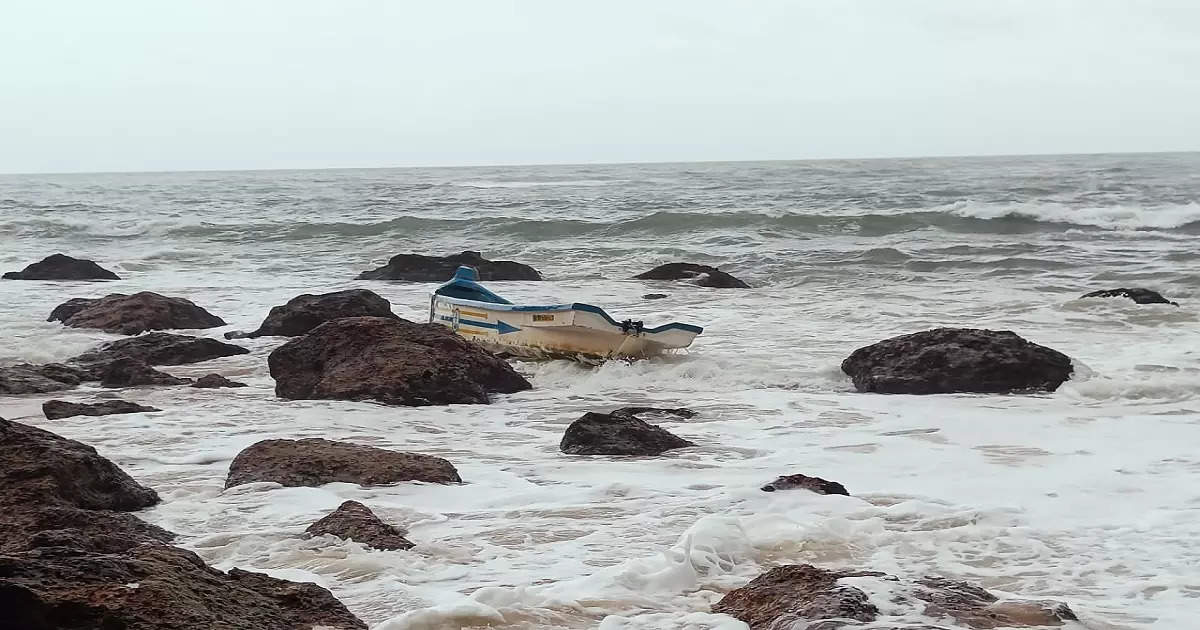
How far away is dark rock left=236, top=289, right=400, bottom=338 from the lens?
12.0 m

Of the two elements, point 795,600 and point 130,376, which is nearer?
point 795,600

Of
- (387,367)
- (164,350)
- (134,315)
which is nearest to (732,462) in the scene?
(387,367)

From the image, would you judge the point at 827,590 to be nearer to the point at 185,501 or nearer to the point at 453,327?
the point at 185,501

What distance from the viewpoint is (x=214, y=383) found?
8.99m

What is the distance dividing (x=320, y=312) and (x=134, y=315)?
2330 millimetres

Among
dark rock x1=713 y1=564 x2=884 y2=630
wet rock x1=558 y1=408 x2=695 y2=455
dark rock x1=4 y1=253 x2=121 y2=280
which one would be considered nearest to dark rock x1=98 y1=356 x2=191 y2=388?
wet rock x1=558 y1=408 x2=695 y2=455

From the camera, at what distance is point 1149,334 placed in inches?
469

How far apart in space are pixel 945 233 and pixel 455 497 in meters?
24.2

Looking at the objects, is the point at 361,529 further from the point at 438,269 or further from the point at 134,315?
the point at 438,269

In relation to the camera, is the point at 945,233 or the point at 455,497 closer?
the point at 455,497

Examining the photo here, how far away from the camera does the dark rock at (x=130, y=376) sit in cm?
903

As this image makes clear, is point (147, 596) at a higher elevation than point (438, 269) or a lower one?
higher

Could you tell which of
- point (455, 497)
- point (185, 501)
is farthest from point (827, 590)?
point (185, 501)

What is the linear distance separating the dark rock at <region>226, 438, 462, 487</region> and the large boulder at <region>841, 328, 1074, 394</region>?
4.40 meters
